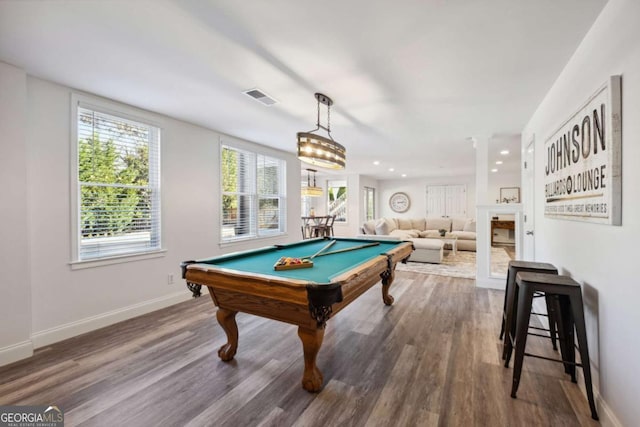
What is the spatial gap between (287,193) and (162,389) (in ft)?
13.8

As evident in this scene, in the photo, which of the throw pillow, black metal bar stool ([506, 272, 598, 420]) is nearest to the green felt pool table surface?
black metal bar stool ([506, 272, 598, 420])

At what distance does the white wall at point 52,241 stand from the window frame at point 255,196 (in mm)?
738

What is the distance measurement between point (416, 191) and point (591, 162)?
924 cm

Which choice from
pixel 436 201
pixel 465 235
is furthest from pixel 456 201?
pixel 465 235

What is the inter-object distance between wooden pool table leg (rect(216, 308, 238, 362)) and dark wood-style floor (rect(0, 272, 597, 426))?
8 centimetres

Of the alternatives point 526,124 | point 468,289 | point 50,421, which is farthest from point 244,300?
point 526,124

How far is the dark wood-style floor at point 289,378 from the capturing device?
168 centimetres

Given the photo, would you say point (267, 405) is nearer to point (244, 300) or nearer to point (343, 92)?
point (244, 300)

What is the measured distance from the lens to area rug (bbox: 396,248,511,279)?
527cm

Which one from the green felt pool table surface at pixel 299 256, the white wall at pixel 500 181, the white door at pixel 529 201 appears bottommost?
the green felt pool table surface at pixel 299 256

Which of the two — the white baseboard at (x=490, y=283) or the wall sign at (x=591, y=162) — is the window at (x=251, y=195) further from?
the wall sign at (x=591, y=162)


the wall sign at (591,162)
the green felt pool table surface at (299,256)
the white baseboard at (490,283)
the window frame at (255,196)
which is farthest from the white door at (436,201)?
the wall sign at (591,162)

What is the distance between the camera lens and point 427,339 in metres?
2.66

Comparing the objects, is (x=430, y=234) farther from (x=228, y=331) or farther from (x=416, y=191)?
(x=228, y=331)
